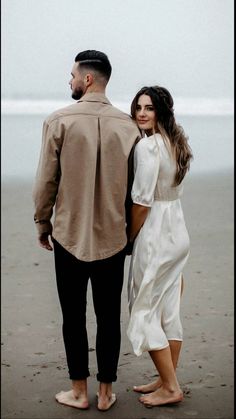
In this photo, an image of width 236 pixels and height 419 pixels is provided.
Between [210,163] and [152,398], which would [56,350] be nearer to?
[152,398]

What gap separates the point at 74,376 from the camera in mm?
3434

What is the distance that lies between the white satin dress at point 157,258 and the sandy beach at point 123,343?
1.29ft

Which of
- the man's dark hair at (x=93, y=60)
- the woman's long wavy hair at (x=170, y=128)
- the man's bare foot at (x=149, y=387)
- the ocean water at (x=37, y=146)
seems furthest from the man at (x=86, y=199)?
the ocean water at (x=37, y=146)

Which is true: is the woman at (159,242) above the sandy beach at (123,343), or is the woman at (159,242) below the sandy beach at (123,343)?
above

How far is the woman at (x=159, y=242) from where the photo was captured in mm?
3346

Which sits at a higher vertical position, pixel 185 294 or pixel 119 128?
pixel 119 128

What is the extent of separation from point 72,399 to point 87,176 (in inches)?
44.9

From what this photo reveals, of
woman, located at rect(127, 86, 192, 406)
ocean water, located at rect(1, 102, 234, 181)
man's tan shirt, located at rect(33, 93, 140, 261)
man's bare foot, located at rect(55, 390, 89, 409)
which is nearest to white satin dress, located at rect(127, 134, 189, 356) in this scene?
woman, located at rect(127, 86, 192, 406)

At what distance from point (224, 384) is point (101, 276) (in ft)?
3.18

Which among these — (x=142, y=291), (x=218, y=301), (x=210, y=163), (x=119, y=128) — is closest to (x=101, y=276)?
(x=142, y=291)

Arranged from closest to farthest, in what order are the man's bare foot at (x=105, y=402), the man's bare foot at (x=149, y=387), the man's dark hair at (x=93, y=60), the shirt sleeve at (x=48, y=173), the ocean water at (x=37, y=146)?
the shirt sleeve at (x=48, y=173)
the man's dark hair at (x=93, y=60)
the man's bare foot at (x=105, y=402)
the man's bare foot at (x=149, y=387)
the ocean water at (x=37, y=146)

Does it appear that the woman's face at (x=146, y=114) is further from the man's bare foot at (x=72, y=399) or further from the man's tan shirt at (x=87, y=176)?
the man's bare foot at (x=72, y=399)

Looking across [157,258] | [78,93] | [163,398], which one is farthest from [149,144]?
[163,398]

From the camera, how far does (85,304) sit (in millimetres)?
3391
